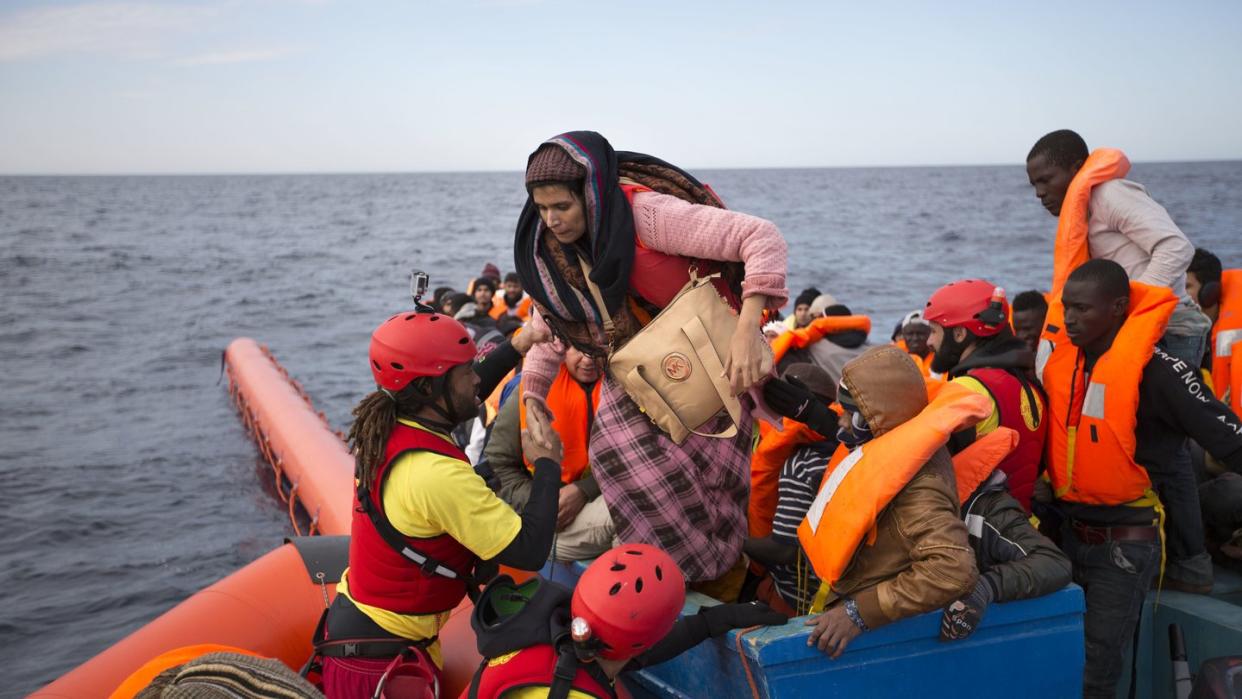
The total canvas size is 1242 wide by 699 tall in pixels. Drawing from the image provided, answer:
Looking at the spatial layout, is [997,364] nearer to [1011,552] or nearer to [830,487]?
[1011,552]

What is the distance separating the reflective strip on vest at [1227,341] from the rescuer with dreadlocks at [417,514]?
4.46m

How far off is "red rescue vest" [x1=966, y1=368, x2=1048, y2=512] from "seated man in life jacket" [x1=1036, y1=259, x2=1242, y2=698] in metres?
0.11

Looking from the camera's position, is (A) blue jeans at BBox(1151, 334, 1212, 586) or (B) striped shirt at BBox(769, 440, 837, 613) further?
(A) blue jeans at BBox(1151, 334, 1212, 586)

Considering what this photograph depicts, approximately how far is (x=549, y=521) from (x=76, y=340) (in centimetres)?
2247

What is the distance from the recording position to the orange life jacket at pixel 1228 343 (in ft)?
18.3

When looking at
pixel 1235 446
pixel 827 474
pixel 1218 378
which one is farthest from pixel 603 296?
pixel 1218 378

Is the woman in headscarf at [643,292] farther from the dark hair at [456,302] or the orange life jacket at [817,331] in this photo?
the dark hair at [456,302]

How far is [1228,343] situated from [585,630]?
193 inches

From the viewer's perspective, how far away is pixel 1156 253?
393 cm

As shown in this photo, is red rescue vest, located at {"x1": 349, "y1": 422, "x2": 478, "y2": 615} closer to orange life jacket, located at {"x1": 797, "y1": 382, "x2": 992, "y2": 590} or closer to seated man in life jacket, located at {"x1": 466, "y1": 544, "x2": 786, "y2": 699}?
seated man in life jacket, located at {"x1": 466, "y1": 544, "x2": 786, "y2": 699}

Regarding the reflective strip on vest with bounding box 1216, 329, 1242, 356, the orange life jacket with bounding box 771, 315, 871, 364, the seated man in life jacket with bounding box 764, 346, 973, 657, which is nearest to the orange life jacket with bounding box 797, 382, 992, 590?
the seated man in life jacket with bounding box 764, 346, 973, 657

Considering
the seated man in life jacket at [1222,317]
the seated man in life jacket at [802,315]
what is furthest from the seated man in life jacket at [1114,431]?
the seated man in life jacket at [802,315]

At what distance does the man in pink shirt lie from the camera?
12.6ft

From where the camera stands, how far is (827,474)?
324cm
